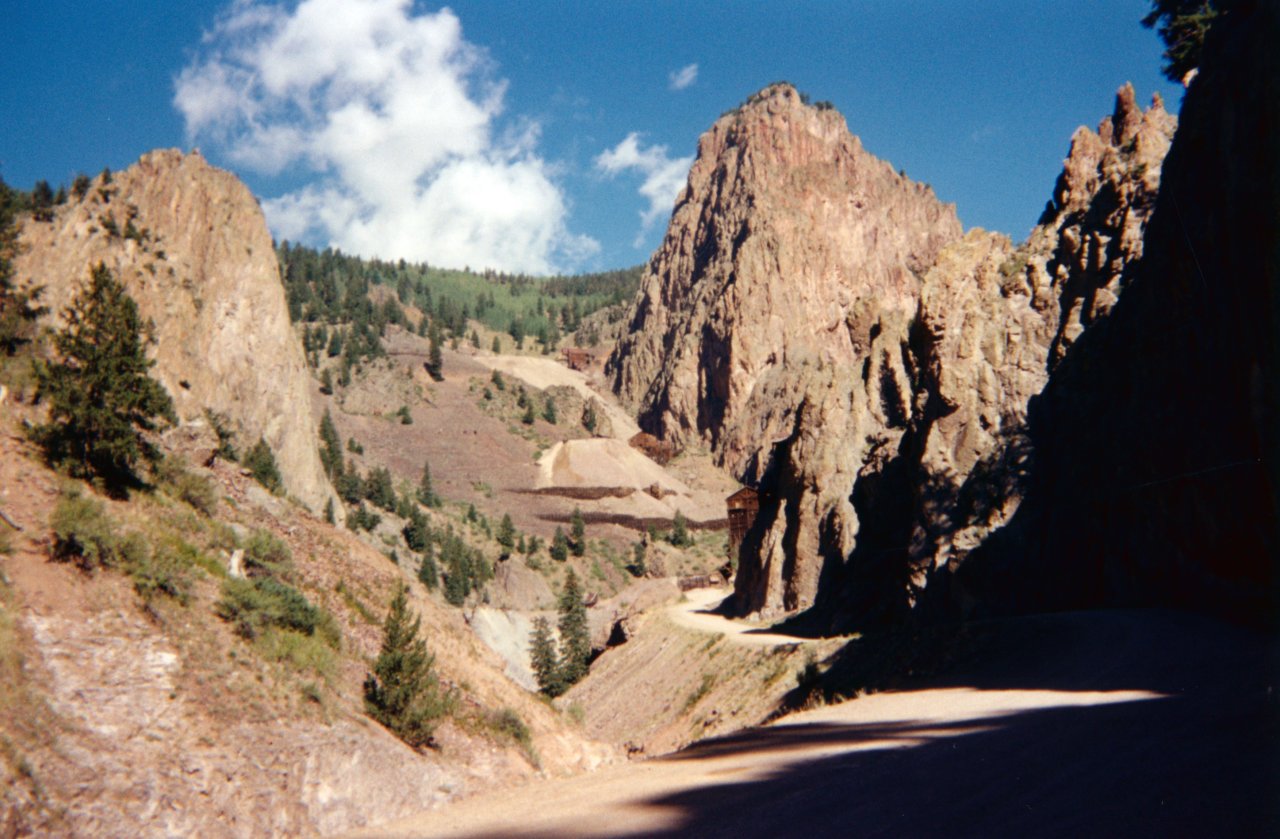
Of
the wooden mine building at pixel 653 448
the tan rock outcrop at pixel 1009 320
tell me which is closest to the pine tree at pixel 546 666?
the tan rock outcrop at pixel 1009 320

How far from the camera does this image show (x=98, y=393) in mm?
15359

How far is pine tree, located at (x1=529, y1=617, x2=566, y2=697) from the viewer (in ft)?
137

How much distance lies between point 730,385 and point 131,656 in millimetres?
100188

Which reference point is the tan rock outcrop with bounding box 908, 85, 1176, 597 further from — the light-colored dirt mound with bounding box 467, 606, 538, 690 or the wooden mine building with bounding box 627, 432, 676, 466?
the wooden mine building with bounding box 627, 432, 676, 466

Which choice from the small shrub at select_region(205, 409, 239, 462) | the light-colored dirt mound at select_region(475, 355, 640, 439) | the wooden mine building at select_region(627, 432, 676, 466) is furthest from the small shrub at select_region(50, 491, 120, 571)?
the light-colored dirt mound at select_region(475, 355, 640, 439)

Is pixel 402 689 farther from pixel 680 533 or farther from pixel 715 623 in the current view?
pixel 680 533

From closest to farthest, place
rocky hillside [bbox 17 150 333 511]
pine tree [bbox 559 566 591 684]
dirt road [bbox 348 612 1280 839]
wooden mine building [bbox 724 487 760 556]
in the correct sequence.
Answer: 1. dirt road [bbox 348 612 1280 839]
2. pine tree [bbox 559 566 591 684]
3. rocky hillside [bbox 17 150 333 511]
4. wooden mine building [bbox 724 487 760 556]

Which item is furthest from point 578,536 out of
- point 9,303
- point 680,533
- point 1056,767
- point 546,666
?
point 1056,767

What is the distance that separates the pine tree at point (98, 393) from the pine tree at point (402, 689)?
19.6 ft

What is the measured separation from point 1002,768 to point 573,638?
131 ft

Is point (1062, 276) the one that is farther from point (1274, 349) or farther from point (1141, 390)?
point (1274, 349)

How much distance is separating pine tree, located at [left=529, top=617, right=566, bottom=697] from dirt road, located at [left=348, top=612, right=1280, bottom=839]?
31.0m

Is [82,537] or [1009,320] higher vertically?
[1009,320]

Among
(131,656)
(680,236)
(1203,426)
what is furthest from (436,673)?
(680,236)
